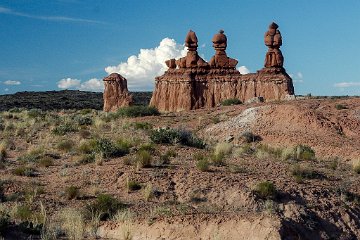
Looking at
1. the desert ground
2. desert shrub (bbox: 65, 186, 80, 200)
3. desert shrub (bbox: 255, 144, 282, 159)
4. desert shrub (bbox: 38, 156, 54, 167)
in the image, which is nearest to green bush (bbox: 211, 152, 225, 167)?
the desert ground

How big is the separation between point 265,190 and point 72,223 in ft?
17.3

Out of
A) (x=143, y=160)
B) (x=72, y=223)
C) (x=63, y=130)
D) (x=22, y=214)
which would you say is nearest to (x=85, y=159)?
(x=143, y=160)

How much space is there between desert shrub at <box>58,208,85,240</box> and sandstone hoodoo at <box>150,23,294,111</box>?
37224mm

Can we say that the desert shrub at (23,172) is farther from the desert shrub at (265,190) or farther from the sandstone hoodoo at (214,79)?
the sandstone hoodoo at (214,79)

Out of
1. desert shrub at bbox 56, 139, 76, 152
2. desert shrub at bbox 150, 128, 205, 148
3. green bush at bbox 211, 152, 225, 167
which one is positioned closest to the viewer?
green bush at bbox 211, 152, 225, 167

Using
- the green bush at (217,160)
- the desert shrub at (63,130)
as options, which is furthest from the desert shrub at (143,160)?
the desert shrub at (63,130)

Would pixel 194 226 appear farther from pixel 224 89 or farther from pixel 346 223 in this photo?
pixel 224 89

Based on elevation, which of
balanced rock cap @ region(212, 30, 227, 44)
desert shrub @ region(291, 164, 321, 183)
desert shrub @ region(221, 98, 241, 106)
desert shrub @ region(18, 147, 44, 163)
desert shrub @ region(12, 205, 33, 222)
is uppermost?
balanced rock cap @ region(212, 30, 227, 44)

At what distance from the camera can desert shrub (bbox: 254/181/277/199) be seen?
44.0 ft

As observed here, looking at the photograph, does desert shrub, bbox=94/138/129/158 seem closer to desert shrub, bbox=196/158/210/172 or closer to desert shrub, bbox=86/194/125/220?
desert shrub, bbox=196/158/210/172

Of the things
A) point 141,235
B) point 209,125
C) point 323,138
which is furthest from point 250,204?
point 209,125

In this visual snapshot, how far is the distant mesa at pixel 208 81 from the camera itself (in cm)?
4788

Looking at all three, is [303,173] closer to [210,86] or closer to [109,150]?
[109,150]

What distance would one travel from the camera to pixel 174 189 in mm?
13961
